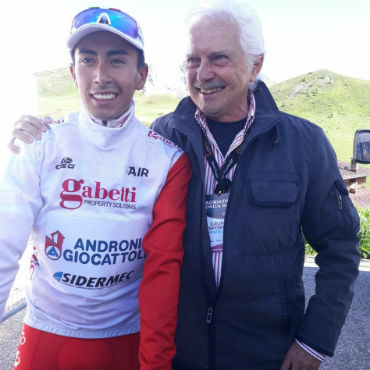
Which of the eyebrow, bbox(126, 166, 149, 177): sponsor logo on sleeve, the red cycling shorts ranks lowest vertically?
the red cycling shorts

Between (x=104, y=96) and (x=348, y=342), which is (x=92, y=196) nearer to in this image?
(x=104, y=96)

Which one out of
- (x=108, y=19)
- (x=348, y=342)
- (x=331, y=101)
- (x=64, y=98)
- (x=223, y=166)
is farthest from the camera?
(x=64, y=98)

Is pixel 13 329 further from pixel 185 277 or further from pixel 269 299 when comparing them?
pixel 269 299

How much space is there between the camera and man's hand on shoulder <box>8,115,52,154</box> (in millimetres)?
1749

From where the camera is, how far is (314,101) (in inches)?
3123

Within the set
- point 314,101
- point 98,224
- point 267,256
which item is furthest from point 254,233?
point 314,101

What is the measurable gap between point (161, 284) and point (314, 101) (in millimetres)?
83828

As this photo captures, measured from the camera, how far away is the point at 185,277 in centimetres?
203

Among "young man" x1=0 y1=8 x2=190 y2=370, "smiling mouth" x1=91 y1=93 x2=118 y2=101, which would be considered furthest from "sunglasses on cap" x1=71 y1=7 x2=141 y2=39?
"smiling mouth" x1=91 y1=93 x2=118 y2=101

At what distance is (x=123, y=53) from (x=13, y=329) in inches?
139

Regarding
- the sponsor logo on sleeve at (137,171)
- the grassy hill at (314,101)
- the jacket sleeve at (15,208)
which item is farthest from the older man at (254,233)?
the grassy hill at (314,101)

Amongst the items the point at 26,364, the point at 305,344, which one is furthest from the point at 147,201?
the point at 305,344

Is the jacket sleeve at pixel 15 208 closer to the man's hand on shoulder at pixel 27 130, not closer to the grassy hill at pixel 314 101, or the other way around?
the man's hand on shoulder at pixel 27 130

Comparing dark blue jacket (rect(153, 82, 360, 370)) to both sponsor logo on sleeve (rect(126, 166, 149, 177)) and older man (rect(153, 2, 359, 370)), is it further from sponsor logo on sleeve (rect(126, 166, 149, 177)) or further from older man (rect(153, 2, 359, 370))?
sponsor logo on sleeve (rect(126, 166, 149, 177))
